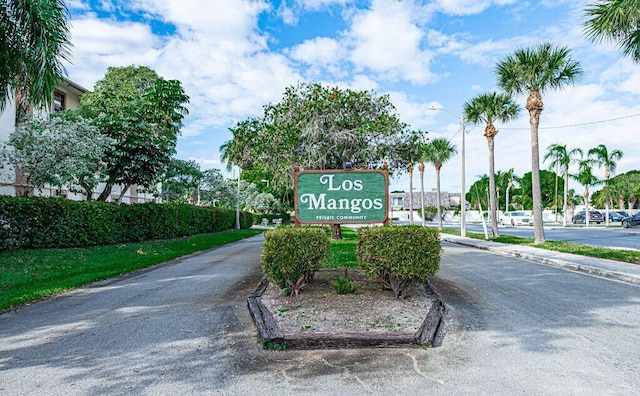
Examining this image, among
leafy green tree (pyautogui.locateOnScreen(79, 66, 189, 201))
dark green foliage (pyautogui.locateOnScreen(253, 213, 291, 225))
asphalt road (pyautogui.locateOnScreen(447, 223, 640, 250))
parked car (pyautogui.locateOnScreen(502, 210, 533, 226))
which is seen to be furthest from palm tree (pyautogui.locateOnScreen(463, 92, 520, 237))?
dark green foliage (pyautogui.locateOnScreen(253, 213, 291, 225))

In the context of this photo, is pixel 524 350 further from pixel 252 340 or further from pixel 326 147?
pixel 326 147

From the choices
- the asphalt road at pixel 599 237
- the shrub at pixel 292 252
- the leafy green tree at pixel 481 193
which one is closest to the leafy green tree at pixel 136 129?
the shrub at pixel 292 252

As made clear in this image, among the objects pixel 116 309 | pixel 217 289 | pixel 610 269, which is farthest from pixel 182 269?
pixel 610 269

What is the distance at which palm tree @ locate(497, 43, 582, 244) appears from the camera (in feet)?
63.2

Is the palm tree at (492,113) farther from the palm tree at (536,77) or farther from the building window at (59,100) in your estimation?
the building window at (59,100)

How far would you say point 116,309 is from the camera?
7.06 m

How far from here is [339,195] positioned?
25.4ft

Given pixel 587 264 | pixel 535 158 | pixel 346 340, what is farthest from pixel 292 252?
pixel 535 158

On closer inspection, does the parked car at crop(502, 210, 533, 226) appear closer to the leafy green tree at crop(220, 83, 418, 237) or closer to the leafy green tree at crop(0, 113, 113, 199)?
the leafy green tree at crop(220, 83, 418, 237)

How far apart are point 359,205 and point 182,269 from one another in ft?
20.9

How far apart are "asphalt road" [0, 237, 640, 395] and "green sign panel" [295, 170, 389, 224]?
1979 mm

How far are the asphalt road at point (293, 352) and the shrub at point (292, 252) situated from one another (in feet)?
2.75

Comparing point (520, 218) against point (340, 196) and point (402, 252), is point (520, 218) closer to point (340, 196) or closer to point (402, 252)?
point (340, 196)

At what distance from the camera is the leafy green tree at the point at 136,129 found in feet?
65.9
